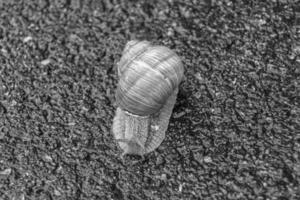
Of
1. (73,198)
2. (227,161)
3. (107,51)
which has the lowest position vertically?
(73,198)

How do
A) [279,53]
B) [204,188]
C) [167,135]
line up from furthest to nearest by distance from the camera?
[279,53]
[167,135]
[204,188]

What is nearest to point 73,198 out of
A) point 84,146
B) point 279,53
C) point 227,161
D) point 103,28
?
point 84,146

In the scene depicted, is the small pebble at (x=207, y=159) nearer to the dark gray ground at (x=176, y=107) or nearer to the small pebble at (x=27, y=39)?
the dark gray ground at (x=176, y=107)

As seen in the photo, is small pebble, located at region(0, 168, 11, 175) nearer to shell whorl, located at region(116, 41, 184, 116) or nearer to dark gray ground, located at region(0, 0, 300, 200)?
dark gray ground, located at region(0, 0, 300, 200)

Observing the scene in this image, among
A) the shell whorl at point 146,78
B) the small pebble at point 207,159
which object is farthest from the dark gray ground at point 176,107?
the shell whorl at point 146,78

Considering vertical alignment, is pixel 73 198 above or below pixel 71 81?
below

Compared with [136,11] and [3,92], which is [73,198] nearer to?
[3,92]

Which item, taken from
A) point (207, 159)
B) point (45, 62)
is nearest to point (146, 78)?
point (207, 159)

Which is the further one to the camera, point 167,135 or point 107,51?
point 107,51
